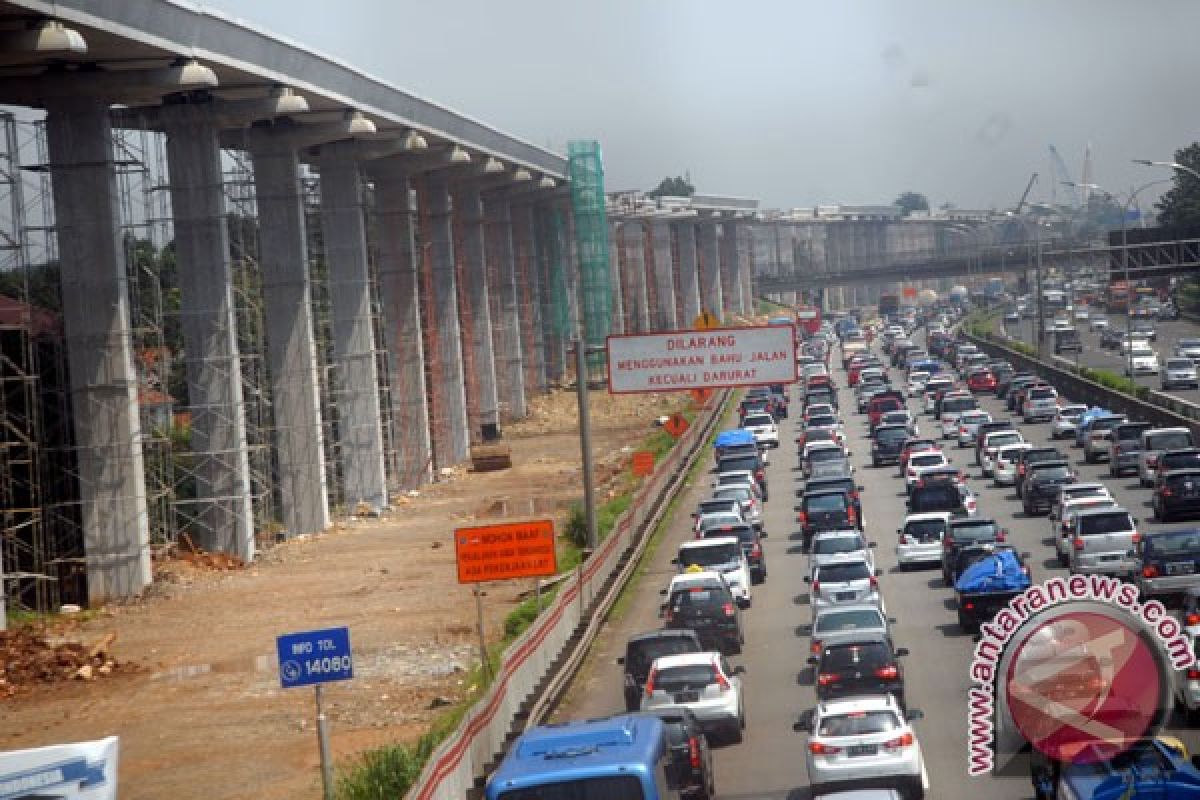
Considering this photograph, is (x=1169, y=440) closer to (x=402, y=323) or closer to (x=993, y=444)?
(x=993, y=444)

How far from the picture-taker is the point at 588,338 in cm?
9975

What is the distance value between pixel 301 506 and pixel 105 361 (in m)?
12.8

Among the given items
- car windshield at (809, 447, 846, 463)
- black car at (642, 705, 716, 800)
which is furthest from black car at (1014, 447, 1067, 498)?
black car at (642, 705, 716, 800)

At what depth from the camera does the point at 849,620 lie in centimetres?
2647

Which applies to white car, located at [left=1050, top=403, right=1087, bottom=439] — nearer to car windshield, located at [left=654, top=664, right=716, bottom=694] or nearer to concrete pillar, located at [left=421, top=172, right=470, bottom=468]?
concrete pillar, located at [left=421, top=172, right=470, bottom=468]

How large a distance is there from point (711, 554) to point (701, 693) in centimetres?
1331

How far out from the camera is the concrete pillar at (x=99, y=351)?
40562 millimetres

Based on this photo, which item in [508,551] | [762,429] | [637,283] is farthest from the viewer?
[637,283]

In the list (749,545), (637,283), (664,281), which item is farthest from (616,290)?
(749,545)

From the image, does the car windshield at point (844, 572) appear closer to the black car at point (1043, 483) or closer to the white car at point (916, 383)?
the black car at point (1043, 483)

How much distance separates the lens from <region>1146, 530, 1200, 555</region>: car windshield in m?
27.1

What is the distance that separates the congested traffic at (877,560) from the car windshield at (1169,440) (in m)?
0.05

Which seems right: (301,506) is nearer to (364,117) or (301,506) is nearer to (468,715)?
(364,117)

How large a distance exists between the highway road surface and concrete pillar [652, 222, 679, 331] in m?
71.3
